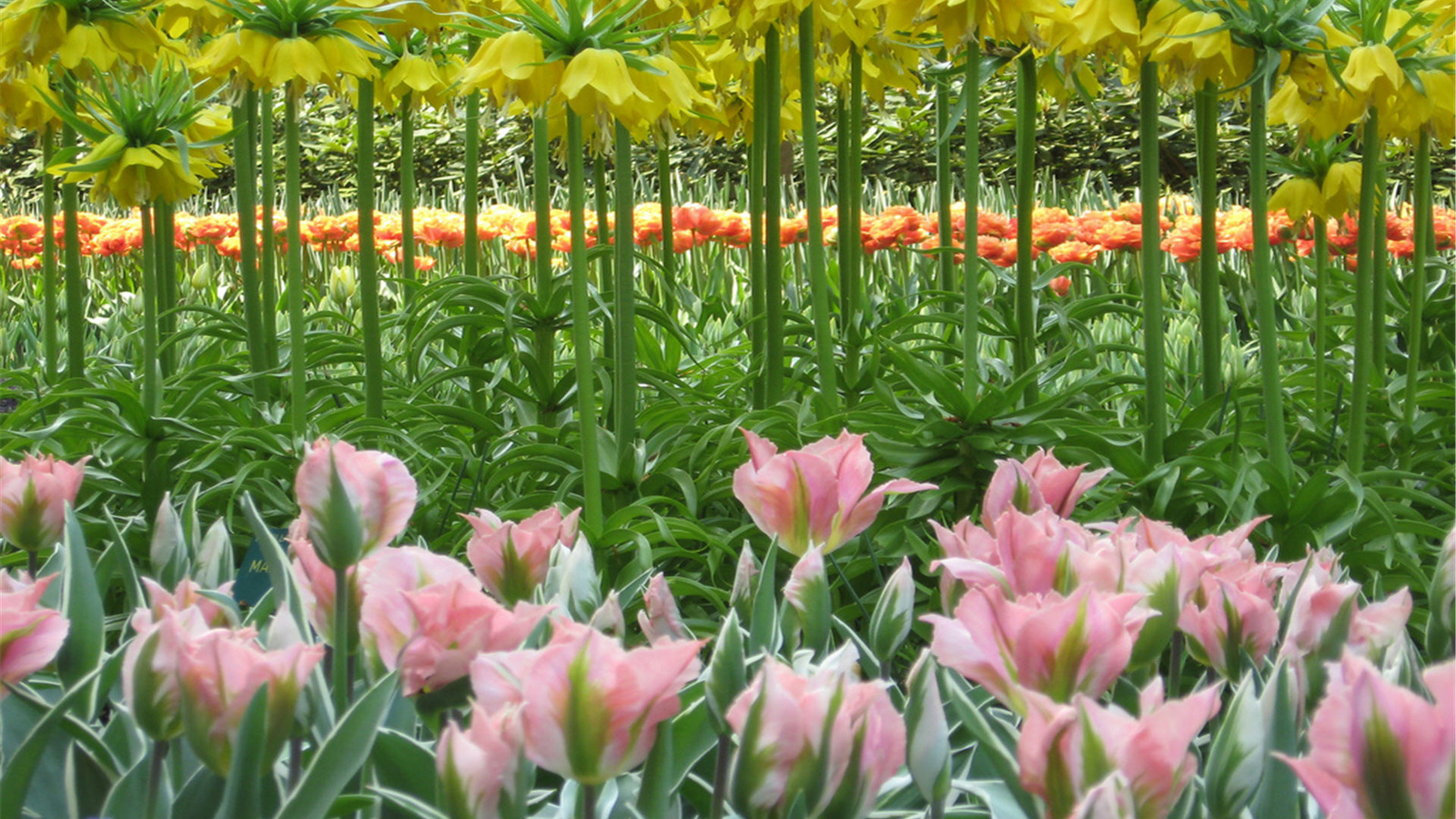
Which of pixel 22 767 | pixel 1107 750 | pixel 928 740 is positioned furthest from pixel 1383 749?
pixel 22 767

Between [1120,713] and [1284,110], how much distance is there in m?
1.59

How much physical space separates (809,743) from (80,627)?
43cm

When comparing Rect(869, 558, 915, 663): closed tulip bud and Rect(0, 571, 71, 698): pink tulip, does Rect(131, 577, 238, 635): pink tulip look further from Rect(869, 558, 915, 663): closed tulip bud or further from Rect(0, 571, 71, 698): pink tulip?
Rect(869, 558, 915, 663): closed tulip bud

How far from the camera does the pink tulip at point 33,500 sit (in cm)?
85

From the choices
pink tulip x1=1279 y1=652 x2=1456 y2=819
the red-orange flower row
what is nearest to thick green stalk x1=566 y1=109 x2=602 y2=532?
pink tulip x1=1279 y1=652 x2=1456 y2=819

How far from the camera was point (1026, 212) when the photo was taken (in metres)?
2.12

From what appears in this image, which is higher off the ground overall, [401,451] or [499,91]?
[499,91]

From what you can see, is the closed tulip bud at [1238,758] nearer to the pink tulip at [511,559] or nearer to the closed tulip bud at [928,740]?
the closed tulip bud at [928,740]

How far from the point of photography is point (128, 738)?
0.65 meters

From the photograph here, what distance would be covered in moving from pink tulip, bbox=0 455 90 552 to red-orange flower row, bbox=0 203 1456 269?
8.39 feet

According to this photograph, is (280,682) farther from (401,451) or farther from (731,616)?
(401,451)

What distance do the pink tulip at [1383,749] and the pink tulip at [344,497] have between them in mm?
412

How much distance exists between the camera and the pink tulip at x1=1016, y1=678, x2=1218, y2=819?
18.0 inches

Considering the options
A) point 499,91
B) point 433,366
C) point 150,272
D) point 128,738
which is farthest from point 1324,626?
point 433,366
